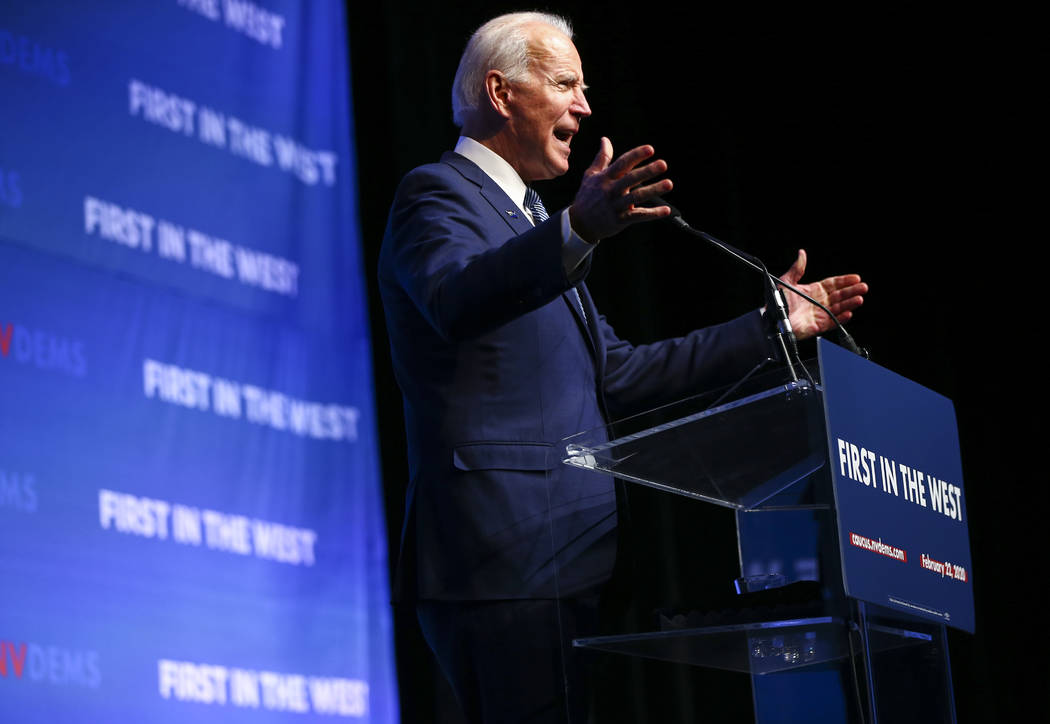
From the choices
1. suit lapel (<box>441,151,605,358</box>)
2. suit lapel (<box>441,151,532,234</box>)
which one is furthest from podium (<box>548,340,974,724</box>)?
suit lapel (<box>441,151,532,234</box>)

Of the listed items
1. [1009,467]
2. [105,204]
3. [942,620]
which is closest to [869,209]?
[1009,467]

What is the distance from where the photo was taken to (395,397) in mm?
3617

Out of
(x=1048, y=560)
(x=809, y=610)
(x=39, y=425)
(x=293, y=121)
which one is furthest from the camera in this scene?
(x=1048, y=560)

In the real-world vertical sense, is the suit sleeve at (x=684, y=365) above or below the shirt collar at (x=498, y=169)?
below

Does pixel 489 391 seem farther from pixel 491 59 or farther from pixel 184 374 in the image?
pixel 184 374

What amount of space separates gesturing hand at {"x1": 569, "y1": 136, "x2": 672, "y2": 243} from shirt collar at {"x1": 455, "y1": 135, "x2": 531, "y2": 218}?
61cm

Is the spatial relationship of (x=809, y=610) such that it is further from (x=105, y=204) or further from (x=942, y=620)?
→ (x=105, y=204)

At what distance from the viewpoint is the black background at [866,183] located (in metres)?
→ 4.09

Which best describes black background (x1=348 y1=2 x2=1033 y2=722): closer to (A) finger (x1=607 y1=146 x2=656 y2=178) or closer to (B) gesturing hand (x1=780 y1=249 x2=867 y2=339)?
(B) gesturing hand (x1=780 y1=249 x2=867 y2=339)

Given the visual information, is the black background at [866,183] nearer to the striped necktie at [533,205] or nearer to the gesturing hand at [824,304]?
the striped necktie at [533,205]

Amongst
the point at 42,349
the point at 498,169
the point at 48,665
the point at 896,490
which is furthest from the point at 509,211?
the point at 48,665

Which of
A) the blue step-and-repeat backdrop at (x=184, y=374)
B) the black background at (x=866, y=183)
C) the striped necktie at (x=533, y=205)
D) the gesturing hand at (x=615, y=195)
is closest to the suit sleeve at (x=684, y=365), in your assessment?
the striped necktie at (x=533, y=205)

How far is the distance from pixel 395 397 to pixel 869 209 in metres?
1.73

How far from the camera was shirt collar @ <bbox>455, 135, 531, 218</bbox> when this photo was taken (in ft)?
7.84
